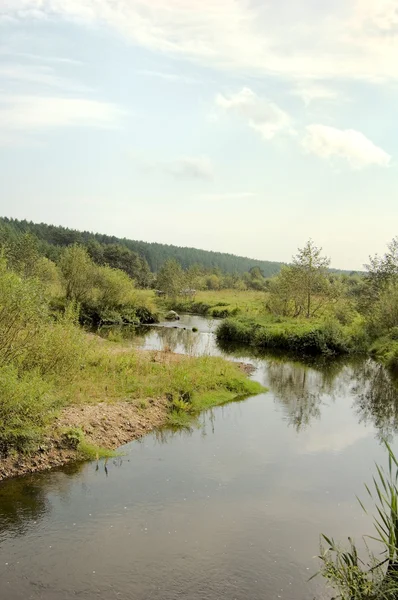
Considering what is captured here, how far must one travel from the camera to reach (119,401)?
1842 centimetres

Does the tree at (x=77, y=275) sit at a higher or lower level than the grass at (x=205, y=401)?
higher

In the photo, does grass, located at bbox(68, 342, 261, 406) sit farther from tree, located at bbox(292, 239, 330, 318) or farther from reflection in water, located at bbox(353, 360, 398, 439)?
tree, located at bbox(292, 239, 330, 318)

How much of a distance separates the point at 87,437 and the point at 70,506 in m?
3.65

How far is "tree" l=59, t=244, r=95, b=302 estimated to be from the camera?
5275cm

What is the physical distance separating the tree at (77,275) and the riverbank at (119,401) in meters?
27.5

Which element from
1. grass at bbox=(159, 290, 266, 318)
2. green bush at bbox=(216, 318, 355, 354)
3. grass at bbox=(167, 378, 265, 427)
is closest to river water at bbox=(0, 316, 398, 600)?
grass at bbox=(167, 378, 265, 427)

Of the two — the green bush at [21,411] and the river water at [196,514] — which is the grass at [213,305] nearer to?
the river water at [196,514]

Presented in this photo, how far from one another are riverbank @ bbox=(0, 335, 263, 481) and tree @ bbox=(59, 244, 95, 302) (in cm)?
2754

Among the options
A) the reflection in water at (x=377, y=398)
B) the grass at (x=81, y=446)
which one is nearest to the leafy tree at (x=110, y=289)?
the reflection in water at (x=377, y=398)

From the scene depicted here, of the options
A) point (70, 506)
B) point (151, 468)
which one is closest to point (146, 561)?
point (70, 506)

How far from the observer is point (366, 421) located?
21219mm

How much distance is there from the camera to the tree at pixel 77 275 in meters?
52.8

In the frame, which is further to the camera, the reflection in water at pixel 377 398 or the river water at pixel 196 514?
the reflection in water at pixel 377 398

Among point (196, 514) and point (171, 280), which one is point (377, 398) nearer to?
point (196, 514)
